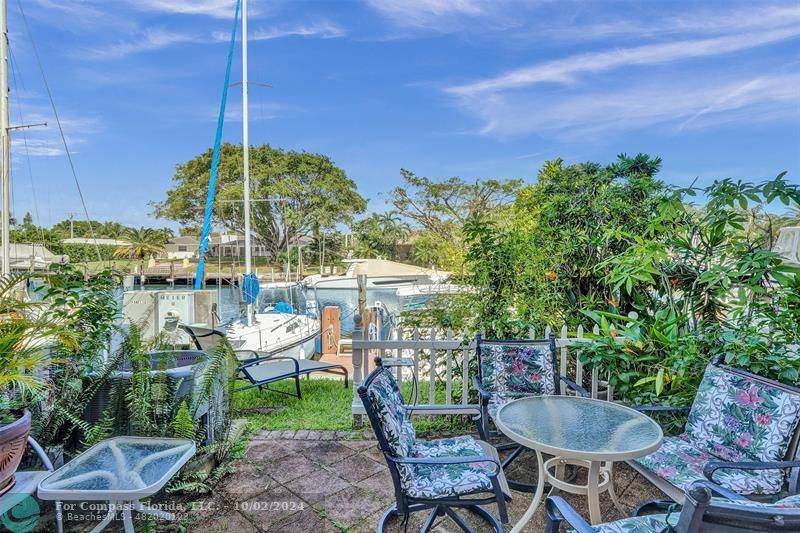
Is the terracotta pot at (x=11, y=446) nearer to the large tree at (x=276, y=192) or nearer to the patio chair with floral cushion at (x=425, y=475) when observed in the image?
the patio chair with floral cushion at (x=425, y=475)

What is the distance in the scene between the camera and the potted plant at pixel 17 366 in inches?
67.3

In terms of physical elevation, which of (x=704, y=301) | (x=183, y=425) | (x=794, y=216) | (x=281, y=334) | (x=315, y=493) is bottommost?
(x=281, y=334)

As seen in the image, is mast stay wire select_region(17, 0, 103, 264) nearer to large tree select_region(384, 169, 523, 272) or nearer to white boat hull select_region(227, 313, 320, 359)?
white boat hull select_region(227, 313, 320, 359)

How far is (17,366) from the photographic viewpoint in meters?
1.76

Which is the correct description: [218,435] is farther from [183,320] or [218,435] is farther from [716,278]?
[183,320]

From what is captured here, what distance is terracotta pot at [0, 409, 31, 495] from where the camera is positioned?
5.46 feet

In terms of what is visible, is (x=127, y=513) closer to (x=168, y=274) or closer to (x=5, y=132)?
(x=5, y=132)

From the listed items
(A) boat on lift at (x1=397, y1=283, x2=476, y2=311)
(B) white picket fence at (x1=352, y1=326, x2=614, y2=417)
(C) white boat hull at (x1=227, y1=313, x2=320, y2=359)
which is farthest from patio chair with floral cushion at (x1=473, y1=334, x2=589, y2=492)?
(C) white boat hull at (x1=227, y1=313, x2=320, y2=359)

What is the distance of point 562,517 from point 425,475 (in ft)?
2.27

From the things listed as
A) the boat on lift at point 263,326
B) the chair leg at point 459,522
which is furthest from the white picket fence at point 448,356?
the boat on lift at point 263,326

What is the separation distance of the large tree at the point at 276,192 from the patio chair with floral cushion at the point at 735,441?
2284cm

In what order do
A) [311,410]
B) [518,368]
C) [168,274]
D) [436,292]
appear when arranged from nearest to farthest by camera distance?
[518,368], [311,410], [436,292], [168,274]

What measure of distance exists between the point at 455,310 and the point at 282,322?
7482 millimetres

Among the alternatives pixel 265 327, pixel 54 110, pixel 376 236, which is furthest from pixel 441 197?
pixel 54 110
